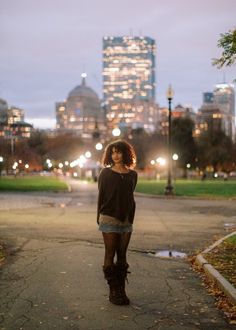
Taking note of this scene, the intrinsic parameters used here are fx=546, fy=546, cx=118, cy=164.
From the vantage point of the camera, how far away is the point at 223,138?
101375 millimetres

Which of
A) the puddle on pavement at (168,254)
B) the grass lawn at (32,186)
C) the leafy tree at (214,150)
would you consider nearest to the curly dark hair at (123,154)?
the puddle on pavement at (168,254)

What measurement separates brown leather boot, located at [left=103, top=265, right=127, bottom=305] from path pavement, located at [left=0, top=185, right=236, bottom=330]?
4.4 inches

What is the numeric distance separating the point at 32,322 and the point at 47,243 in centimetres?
655

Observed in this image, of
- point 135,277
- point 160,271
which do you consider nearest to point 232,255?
point 160,271

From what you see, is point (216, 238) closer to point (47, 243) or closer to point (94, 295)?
point (47, 243)

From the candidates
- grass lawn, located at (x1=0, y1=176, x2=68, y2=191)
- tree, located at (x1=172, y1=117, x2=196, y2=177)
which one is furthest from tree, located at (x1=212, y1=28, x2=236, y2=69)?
tree, located at (x1=172, y1=117, x2=196, y2=177)

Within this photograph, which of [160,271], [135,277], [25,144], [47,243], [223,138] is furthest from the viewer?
[25,144]

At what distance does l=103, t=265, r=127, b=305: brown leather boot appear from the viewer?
7.03 meters

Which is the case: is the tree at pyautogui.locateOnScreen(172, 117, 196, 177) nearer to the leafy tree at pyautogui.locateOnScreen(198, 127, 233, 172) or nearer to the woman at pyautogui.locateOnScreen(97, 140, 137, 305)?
the leafy tree at pyautogui.locateOnScreen(198, 127, 233, 172)

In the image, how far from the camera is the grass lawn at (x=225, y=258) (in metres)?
8.70

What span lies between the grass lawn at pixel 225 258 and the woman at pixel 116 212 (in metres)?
1.86

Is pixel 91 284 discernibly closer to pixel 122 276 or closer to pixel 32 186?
pixel 122 276

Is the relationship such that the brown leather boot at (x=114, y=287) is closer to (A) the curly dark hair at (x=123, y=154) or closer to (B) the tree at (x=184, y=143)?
(A) the curly dark hair at (x=123, y=154)

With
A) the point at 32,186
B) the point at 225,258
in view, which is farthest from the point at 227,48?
the point at 32,186
